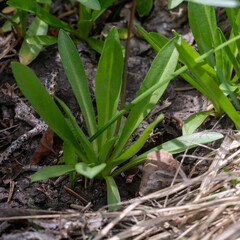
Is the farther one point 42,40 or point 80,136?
point 42,40

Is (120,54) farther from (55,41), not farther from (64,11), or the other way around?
(64,11)

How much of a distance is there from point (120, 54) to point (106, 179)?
517mm

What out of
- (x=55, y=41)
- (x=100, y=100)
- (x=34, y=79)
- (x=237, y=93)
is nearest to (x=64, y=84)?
(x=55, y=41)

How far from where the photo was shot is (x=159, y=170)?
1.42 meters

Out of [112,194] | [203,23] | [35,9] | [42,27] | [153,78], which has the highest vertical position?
[35,9]

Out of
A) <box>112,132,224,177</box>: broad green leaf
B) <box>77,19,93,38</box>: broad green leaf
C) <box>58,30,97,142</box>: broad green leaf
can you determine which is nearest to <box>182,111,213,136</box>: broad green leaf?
<box>112,132,224,177</box>: broad green leaf

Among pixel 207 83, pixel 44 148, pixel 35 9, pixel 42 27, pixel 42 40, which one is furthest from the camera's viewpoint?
pixel 42 27

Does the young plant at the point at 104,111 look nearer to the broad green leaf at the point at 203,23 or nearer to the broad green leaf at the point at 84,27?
the broad green leaf at the point at 203,23

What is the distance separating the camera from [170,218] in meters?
1.18

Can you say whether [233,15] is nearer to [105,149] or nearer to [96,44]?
→ [96,44]

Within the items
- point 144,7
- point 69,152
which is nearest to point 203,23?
point 144,7

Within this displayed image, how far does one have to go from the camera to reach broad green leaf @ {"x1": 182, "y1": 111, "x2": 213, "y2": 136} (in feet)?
5.17

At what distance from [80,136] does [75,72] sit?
12.4 inches

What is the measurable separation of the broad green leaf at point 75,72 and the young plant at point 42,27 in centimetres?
41
